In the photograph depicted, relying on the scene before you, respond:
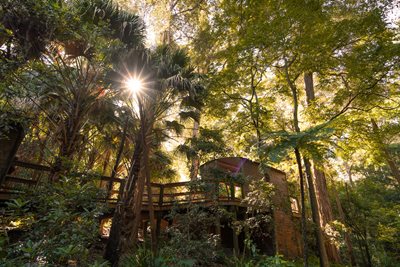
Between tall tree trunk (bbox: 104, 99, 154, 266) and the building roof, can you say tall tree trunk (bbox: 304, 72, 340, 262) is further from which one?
tall tree trunk (bbox: 104, 99, 154, 266)

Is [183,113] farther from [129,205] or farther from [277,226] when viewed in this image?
[277,226]

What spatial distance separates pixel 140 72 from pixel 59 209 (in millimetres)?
4320

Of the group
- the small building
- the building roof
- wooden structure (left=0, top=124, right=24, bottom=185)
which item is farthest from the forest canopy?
the building roof

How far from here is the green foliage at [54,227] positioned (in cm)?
270

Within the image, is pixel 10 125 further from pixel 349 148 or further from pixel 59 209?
pixel 349 148

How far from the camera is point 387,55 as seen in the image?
247 inches

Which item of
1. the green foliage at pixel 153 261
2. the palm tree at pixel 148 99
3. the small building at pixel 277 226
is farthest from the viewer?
the small building at pixel 277 226

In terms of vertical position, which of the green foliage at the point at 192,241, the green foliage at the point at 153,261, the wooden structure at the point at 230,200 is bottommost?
the green foliage at the point at 153,261

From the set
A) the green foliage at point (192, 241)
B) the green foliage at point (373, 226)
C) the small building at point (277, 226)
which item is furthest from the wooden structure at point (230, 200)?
the green foliage at point (373, 226)

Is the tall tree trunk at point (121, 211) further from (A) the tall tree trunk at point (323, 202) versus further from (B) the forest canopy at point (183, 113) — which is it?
(A) the tall tree trunk at point (323, 202)

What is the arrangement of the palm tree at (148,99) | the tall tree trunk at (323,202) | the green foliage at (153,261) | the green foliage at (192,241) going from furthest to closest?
the tall tree trunk at (323,202) → the palm tree at (148,99) → the green foliage at (192,241) → the green foliage at (153,261)

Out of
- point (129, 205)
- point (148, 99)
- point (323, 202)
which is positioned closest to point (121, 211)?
point (129, 205)

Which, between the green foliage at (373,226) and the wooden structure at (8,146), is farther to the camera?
the green foliage at (373,226)

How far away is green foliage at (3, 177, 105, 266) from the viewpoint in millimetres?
2701
